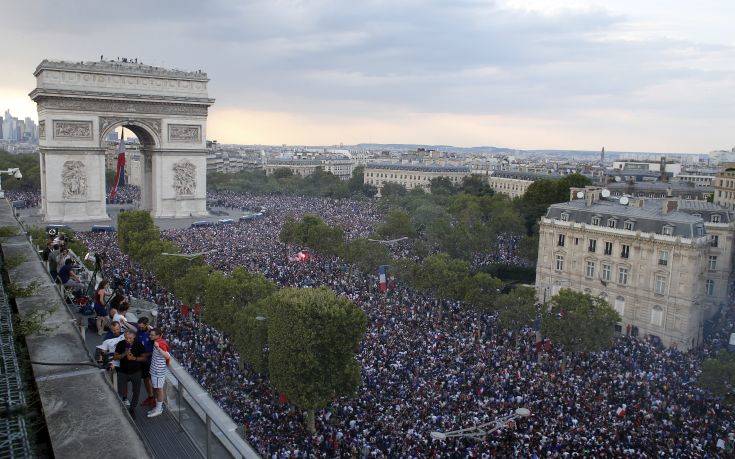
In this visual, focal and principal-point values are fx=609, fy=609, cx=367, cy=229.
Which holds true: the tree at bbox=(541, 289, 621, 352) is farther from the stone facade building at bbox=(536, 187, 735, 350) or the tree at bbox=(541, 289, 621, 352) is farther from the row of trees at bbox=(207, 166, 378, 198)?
the row of trees at bbox=(207, 166, 378, 198)

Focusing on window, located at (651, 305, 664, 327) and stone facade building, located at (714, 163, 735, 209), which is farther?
stone facade building, located at (714, 163, 735, 209)

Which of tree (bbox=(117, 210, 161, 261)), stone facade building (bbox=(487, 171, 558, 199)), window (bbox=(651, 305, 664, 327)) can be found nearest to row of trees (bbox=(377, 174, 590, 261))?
window (bbox=(651, 305, 664, 327))

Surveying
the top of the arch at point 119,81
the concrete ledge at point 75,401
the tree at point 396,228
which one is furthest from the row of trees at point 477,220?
the concrete ledge at point 75,401

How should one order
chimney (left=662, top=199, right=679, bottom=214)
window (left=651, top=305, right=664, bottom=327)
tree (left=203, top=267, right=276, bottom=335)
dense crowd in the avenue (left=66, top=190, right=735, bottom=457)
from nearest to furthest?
dense crowd in the avenue (left=66, top=190, right=735, bottom=457) < tree (left=203, top=267, right=276, bottom=335) < window (left=651, top=305, right=664, bottom=327) < chimney (left=662, top=199, right=679, bottom=214)

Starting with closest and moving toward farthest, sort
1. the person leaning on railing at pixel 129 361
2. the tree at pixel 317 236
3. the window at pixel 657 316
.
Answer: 1. the person leaning on railing at pixel 129 361
2. the window at pixel 657 316
3. the tree at pixel 317 236

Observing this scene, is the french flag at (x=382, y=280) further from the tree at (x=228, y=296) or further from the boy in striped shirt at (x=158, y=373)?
the boy in striped shirt at (x=158, y=373)
